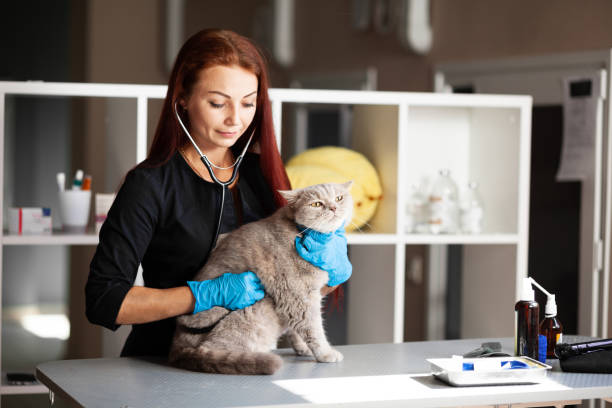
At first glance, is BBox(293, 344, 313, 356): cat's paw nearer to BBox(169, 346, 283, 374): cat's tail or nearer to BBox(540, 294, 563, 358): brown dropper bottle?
BBox(169, 346, 283, 374): cat's tail

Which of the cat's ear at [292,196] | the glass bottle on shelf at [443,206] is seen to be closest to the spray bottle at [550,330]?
the cat's ear at [292,196]

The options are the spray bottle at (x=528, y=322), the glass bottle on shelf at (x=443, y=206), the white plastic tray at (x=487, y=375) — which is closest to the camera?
the white plastic tray at (x=487, y=375)

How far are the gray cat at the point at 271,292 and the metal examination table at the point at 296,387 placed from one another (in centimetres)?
7

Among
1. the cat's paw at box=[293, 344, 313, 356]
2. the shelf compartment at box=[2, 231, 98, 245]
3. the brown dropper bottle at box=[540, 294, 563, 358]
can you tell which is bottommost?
the cat's paw at box=[293, 344, 313, 356]

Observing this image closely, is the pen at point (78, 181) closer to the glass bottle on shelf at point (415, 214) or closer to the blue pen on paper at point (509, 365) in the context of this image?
the glass bottle on shelf at point (415, 214)

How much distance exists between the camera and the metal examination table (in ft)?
5.17

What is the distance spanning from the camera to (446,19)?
392 centimetres

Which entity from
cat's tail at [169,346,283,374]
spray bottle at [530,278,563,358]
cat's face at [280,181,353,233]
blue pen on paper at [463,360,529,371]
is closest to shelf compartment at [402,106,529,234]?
spray bottle at [530,278,563,358]

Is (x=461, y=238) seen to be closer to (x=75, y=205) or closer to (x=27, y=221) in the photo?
(x=75, y=205)

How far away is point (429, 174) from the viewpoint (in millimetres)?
3256

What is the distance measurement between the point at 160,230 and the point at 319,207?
1.32 feet

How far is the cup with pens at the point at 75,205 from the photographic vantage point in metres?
2.81

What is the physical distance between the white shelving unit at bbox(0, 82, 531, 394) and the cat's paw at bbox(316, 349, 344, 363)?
3.24 ft

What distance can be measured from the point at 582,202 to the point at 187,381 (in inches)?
84.9
